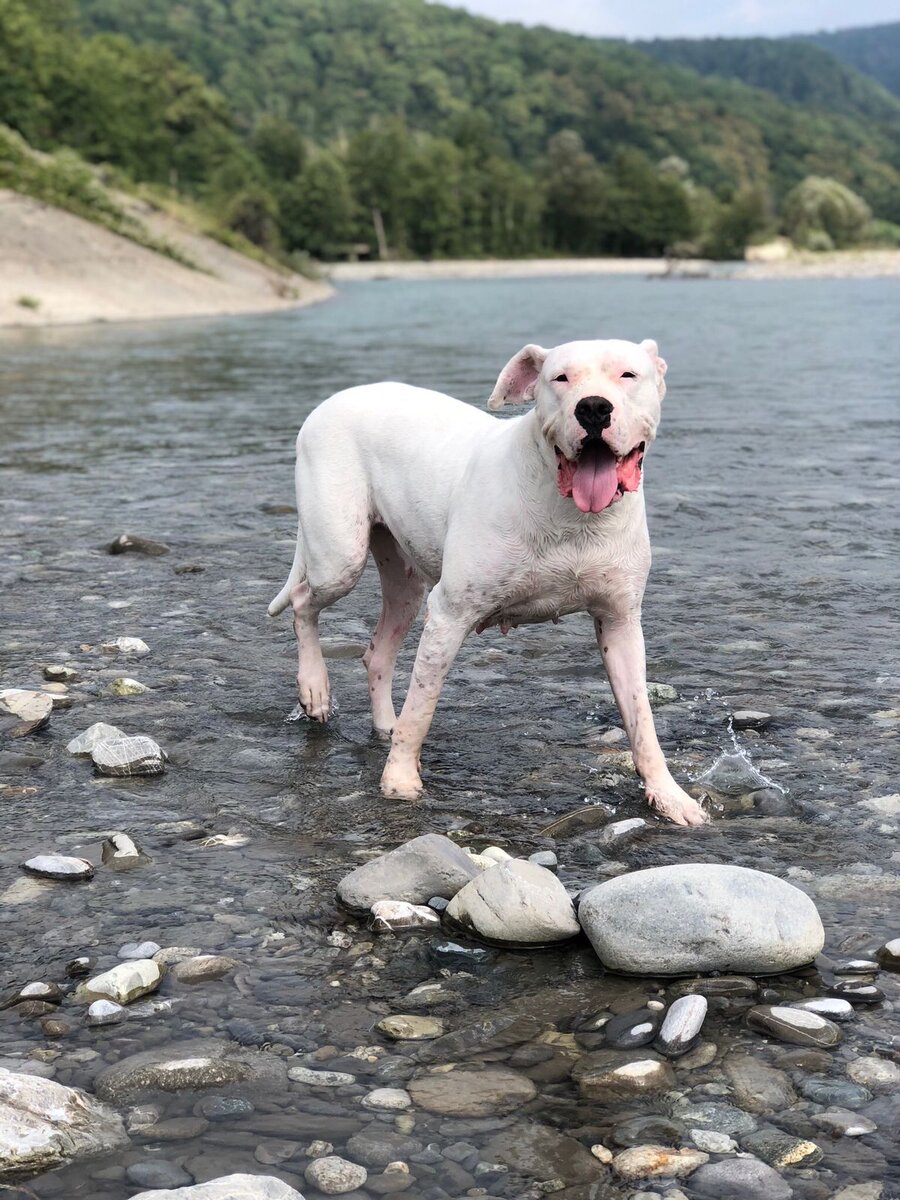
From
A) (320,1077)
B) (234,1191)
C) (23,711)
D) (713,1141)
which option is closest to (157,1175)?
(234,1191)

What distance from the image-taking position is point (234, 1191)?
A: 2.72 meters

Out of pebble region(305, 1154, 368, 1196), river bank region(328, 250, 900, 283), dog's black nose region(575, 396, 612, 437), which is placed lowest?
pebble region(305, 1154, 368, 1196)

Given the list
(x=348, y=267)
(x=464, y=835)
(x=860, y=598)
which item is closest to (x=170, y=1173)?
(x=464, y=835)

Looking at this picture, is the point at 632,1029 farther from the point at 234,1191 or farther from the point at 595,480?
the point at 595,480

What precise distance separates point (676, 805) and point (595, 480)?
134 centimetres

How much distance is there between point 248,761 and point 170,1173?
2874 millimetres

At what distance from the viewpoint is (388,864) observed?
14.4 ft

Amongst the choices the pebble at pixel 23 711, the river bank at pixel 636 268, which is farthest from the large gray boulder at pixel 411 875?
the river bank at pixel 636 268

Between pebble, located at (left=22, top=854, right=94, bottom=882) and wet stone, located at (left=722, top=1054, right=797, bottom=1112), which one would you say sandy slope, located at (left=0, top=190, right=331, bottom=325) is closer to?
pebble, located at (left=22, top=854, right=94, bottom=882)

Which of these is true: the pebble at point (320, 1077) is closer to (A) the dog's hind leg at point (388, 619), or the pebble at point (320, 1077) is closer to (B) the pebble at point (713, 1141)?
(B) the pebble at point (713, 1141)

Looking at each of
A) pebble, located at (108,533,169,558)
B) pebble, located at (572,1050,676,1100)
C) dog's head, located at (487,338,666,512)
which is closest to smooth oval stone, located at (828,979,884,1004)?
pebble, located at (572,1050,676,1100)

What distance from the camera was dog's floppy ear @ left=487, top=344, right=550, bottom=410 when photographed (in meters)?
4.97

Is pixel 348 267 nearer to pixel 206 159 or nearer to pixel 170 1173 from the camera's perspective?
pixel 206 159

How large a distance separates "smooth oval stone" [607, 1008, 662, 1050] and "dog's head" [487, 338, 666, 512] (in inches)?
70.0
